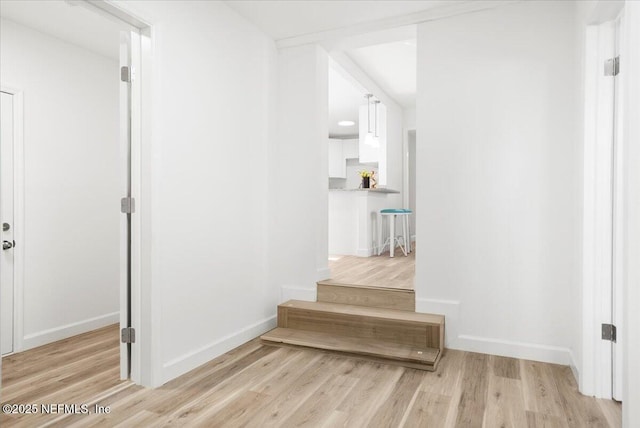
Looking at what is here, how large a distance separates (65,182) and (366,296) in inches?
110

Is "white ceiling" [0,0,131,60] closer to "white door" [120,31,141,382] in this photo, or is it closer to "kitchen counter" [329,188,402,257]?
"white door" [120,31,141,382]

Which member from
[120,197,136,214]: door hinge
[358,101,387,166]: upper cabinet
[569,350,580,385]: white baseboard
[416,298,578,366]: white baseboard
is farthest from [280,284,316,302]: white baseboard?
[358,101,387,166]: upper cabinet

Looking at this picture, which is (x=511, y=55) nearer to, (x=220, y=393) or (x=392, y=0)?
(x=392, y=0)

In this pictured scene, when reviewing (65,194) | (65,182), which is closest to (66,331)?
(65,194)

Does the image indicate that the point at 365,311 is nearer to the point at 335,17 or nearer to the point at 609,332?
the point at 609,332

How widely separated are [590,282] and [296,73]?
278 centimetres

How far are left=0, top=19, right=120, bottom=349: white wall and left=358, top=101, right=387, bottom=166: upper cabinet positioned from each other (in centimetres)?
390

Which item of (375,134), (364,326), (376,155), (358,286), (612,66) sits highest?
(375,134)

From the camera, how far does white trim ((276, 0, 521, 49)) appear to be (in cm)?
298

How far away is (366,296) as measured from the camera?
3404 millimetres

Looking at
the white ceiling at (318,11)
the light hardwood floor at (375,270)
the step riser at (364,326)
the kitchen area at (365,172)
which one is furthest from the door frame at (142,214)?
the kitchen area at (365,172)

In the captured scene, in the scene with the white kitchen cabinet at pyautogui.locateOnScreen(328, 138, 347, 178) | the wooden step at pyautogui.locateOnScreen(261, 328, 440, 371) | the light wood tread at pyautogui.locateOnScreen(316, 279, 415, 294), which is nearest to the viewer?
the wooden step at pyautogui.locateOnScreen(261, 328, 440, 371)

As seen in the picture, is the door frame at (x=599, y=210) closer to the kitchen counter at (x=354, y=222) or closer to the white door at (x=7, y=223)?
the kitchen counter at (x=354, y=222)

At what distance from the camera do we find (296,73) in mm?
3670
